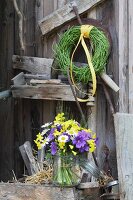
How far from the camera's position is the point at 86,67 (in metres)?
4.72

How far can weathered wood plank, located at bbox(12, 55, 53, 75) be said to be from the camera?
4.99m

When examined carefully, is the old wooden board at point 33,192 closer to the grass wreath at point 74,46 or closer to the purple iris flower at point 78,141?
the purple iris flower at point 78,141

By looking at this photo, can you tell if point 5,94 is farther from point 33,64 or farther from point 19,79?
point 33,64

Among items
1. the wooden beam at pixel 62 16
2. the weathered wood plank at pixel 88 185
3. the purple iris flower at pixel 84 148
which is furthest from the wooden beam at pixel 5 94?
the weathered wood plank at pixel 88 185

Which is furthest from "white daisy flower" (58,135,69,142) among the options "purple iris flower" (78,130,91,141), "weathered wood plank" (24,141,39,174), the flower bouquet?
"weathered wood plank" (24,141,39,174)

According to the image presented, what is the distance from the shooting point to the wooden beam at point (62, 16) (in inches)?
192

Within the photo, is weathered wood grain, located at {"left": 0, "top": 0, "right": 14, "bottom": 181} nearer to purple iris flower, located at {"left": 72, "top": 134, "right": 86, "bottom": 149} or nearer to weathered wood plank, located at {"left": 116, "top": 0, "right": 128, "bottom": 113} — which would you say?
weathered wood plank, located at {"left": 116, "top": 0, "right": 128, "bottom": 113}

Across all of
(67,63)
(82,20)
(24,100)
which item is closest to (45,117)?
(24,100)

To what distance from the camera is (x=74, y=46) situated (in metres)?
4.86

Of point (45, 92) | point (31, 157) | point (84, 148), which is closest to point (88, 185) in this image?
point (84, 148)

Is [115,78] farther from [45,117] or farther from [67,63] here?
[45,117]

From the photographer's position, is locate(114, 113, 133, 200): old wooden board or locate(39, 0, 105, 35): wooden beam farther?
locate(39, 0, 105, 35): wooden beam

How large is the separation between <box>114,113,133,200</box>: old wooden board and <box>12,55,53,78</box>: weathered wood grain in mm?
970

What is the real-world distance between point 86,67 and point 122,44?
358 mm
